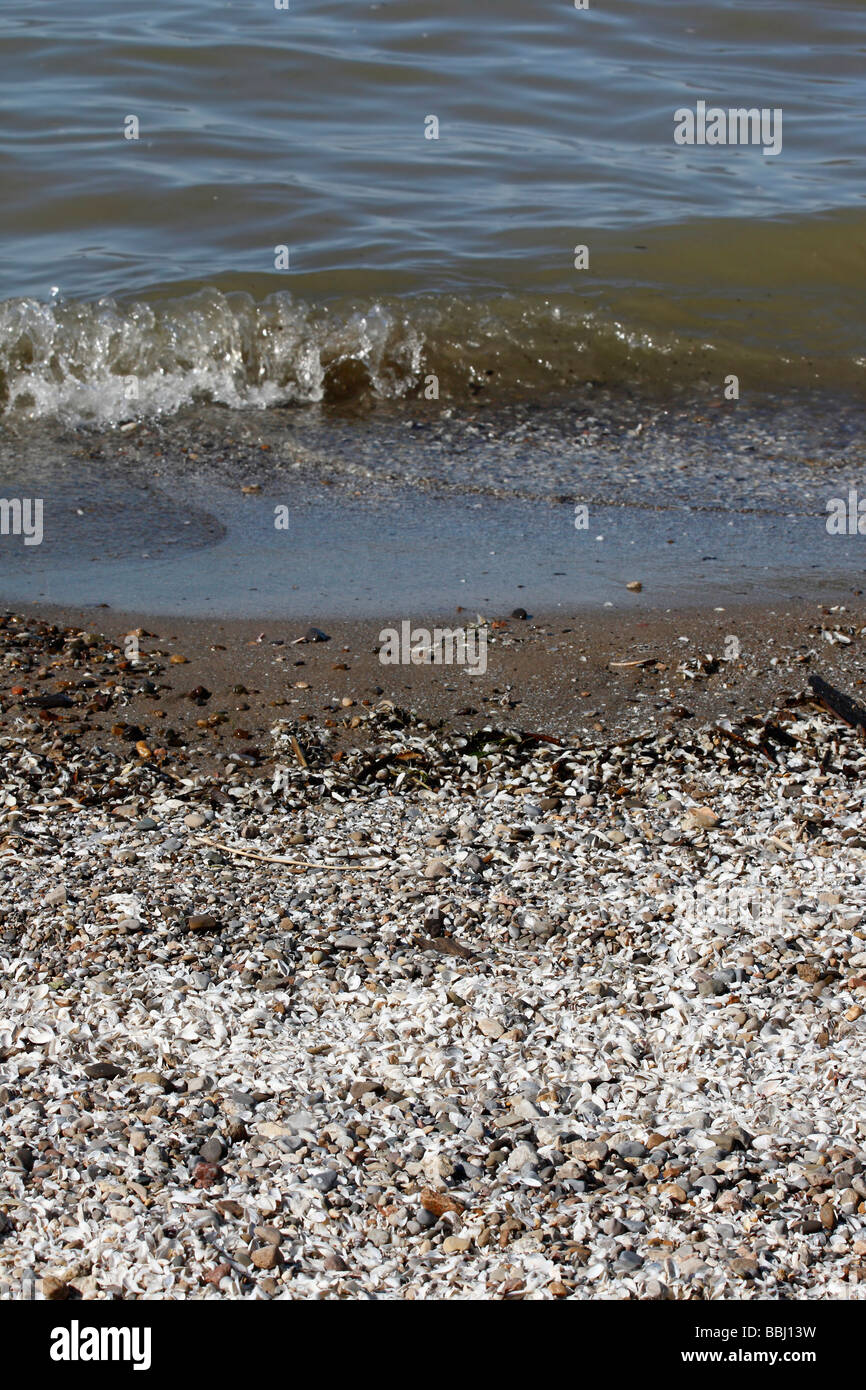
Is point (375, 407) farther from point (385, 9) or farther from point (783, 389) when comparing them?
point (385, 9)

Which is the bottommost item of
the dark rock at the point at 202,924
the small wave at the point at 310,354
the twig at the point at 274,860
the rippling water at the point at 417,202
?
the dark rock at the point at 202,924

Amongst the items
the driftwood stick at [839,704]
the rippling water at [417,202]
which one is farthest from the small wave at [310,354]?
the driftwood stick at [839,704]

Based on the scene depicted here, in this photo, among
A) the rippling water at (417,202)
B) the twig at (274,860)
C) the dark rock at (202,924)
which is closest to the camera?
the dark rock at (202,924)

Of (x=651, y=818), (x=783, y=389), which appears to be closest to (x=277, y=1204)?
(x=651, y=818)

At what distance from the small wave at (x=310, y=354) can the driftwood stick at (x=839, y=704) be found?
426 cm

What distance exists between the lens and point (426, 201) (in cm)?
1066

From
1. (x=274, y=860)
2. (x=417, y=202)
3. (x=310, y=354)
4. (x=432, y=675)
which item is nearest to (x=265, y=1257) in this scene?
(x=274, y=860)

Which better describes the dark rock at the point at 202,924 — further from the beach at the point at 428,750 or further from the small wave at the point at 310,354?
the small wave at the point at 310,354

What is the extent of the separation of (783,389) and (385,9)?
25.2 ft

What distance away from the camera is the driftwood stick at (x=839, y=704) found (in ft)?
14.3

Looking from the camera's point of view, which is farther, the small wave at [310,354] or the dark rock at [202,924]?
the small wave at [310,354]

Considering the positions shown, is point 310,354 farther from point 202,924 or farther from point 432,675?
point 202,924

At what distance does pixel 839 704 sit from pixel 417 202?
7.47 metres

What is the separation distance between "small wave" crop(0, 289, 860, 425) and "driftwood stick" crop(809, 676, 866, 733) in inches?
168
